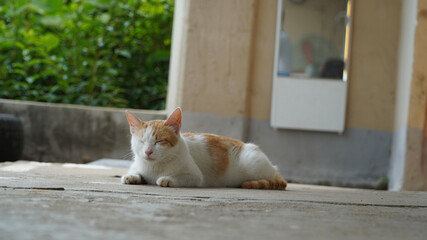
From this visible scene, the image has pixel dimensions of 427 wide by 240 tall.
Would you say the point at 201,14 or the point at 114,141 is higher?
the point at 201,14

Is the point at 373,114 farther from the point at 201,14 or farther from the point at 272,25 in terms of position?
the point at 201,14

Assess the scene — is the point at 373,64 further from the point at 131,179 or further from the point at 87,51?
the point at 87,51

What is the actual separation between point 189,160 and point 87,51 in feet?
18.6

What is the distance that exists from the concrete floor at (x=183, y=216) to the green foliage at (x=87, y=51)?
5.74 m

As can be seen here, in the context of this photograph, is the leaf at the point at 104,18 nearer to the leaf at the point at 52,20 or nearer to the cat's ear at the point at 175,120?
the leaf at the point at 52,20

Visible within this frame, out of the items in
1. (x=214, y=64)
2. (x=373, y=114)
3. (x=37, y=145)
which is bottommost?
(x=37, y=145)

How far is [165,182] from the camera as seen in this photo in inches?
123

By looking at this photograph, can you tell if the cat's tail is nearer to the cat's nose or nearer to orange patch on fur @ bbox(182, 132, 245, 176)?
orange patch on fur @ bbox(182, 132, 245, 176)

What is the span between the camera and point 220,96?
5.99m

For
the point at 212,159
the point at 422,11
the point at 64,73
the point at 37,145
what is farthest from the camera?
the point at 64,73

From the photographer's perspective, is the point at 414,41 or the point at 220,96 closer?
the point at 414,41

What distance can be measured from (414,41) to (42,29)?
6105 mm

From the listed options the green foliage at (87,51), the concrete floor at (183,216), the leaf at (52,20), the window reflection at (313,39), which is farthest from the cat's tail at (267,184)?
the leaf at (52,20)

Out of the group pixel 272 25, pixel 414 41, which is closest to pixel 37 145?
pixel 272 25
